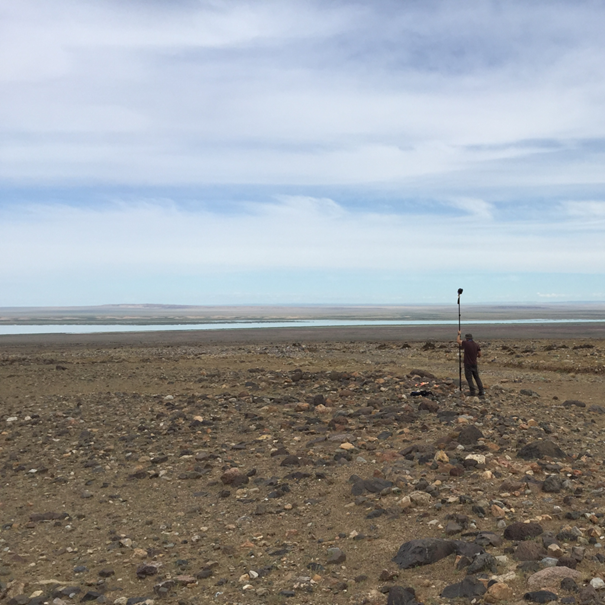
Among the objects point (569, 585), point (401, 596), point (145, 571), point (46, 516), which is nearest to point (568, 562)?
point (569, 585)

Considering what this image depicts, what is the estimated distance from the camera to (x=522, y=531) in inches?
294

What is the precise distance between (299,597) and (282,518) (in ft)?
8.24

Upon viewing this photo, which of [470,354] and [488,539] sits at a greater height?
[470,354]

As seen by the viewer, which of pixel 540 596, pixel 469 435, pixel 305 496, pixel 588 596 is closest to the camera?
pixel 588 596

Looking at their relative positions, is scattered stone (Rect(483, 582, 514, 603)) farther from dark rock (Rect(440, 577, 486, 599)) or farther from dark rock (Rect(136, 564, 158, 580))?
dark rock (Rect(136, 564, 158, 580))

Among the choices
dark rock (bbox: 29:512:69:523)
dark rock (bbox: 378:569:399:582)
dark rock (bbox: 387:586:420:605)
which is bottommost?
dark rock (bbox: 29:512:69:523)

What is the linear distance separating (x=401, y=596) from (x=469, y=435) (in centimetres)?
645

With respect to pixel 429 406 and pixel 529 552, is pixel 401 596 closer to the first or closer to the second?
pixel 529 552

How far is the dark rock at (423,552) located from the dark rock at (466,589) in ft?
2.27

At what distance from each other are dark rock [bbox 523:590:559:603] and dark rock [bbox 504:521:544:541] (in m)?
1.50

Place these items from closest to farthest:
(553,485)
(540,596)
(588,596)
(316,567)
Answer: (588,596) → (540,596) → (316,567) → (553,485)

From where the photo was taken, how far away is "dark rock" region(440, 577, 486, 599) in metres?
6.17

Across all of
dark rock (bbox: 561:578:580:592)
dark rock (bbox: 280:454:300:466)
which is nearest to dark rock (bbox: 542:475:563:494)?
dark rock (bbox: 561:578:580:592)

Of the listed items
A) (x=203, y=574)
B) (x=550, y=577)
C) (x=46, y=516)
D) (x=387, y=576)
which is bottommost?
(x=46, y=516)
